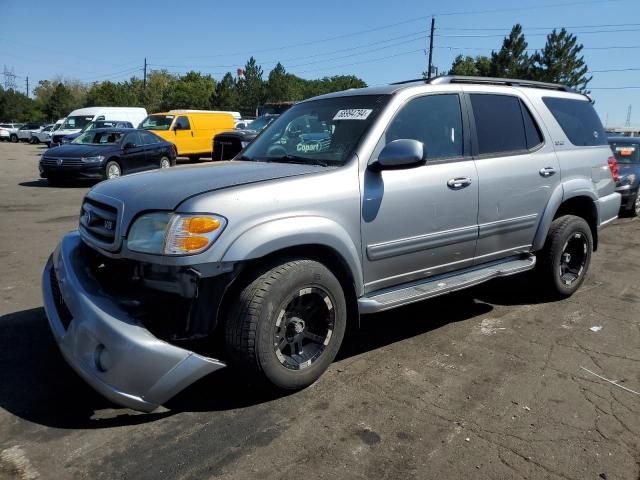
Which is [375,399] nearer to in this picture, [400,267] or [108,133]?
[400,267]

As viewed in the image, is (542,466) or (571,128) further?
(571,128)

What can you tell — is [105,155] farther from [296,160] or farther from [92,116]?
[92,116]

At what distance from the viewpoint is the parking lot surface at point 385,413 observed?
2590mm

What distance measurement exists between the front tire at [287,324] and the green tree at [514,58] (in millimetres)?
53098

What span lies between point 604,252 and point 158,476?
6.90 meters

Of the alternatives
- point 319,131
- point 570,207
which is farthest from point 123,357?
point 570,207

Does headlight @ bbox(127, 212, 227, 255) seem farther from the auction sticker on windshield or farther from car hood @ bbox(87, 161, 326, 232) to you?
the auction sticker on windshield

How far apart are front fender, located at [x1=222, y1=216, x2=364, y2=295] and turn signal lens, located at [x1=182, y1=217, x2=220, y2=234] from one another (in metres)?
0.15

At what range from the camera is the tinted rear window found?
498cm

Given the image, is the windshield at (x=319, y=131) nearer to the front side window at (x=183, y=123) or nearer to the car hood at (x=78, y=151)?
the car hood at (x=78, y=151)

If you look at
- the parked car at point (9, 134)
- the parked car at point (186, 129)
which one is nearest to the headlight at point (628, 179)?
the parked car at point (186, 129)

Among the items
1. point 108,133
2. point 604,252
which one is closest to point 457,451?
point 604,252

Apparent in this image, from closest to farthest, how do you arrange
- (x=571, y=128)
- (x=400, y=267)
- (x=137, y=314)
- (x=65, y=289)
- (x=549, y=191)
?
(x=137, y=314) < (x=65, y=289) < (x=400, y=267) < (x=549, y=191) < (x=571, y=128)

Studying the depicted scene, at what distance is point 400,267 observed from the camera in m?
3.70
